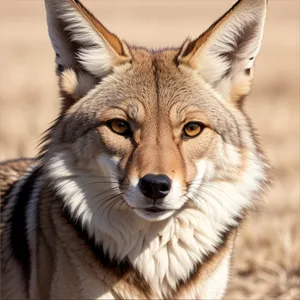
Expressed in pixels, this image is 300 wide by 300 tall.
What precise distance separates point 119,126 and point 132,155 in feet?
0.81

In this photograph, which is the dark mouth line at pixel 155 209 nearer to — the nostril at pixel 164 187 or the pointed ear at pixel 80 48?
the nostril at pixel 164 187

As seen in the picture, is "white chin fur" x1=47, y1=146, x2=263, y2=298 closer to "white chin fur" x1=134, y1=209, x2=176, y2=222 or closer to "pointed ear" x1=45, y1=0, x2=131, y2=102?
"white chin fur" x1=134, y1=209, x2=176, y2=222

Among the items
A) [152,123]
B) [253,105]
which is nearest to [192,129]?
[152,123]

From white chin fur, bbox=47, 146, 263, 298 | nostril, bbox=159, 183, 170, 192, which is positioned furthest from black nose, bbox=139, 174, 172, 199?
white chin fur, bbox=47, 146, 263, 298

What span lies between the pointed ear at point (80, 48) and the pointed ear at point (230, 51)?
43 centimetres

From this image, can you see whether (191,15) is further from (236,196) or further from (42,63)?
(236,196)

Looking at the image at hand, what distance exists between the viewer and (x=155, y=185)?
4457 millimetres

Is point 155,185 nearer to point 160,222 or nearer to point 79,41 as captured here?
point 160,222

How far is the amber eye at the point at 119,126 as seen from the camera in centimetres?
479

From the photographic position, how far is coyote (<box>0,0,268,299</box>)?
15.8ft

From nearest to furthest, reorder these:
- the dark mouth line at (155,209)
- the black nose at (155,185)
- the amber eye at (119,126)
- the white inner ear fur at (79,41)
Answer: the black nose at (155,185)
the dark mouth line at (155,209)
the amber eye at (119,126)
the white inner ear fur at (79,41)

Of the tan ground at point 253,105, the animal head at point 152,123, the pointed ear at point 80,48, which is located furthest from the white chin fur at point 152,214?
the tan ground at point 253,105

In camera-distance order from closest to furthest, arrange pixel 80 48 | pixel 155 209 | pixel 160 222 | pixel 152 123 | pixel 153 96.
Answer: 1. pixel 155 209
2. pixel 152 123
3. pixel 153 96
4. pixel 160 222
5. pixel 80 48

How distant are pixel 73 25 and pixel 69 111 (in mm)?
516
